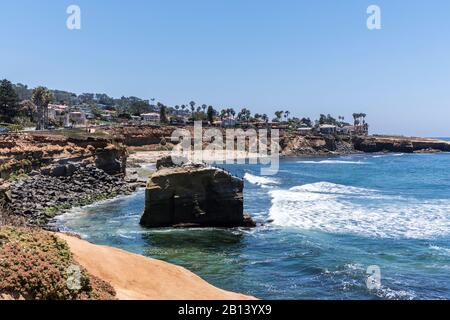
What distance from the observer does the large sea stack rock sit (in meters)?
35.7

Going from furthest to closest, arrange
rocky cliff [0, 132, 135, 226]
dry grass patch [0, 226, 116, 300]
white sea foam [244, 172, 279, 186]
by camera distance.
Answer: white sea foam [244, 172, 279, 186]
rocky cliff [0, 132, 135, 226]
dry grass patch [0, 226, 116, 300]

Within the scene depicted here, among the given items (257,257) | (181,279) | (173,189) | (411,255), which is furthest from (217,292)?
(173,189)

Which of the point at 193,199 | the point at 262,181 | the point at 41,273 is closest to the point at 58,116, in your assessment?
the point at 262,181

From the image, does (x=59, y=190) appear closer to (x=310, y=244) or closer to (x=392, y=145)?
(x=310, y=244)

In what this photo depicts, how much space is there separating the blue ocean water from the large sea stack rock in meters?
1.37

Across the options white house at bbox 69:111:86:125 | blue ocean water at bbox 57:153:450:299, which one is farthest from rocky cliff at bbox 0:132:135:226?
white house at bbox 69:111:86:125

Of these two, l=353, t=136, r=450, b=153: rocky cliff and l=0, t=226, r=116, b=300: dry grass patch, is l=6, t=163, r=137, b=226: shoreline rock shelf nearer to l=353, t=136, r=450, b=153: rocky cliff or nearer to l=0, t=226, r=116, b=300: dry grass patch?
l=0, t=226, r=116, b=300: dry grass patch

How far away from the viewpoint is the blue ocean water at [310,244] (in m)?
23.5

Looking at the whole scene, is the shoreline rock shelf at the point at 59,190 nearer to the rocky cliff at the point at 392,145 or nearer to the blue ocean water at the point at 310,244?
the blue ocean water at the point at 310,244

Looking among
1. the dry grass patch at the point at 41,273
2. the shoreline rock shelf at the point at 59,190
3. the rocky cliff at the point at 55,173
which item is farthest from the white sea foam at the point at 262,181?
the dry grass patch at the point at 41,273

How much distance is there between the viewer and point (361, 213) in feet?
140

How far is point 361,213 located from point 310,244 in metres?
13.3

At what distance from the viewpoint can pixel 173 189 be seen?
35.7 m
